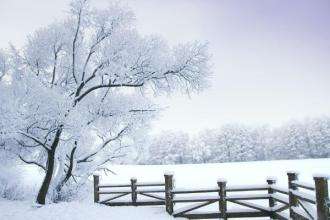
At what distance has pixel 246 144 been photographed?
299 feet

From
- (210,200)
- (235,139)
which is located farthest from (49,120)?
(235,139)

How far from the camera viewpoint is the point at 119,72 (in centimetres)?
1653

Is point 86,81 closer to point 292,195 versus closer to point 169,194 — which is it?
point 169,194

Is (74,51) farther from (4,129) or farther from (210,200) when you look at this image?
(210,200)

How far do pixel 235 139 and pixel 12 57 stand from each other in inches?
3067

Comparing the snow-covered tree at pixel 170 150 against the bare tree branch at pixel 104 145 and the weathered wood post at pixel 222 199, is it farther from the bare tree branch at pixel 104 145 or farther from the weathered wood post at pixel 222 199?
the weathered wood post at pixel 222 199

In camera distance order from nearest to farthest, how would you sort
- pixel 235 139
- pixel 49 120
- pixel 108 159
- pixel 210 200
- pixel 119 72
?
pixel 210 200, pixel 49 120, pixel 119 72, pixel 108 159, pixel 235 139

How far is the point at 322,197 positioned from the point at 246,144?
276 ft

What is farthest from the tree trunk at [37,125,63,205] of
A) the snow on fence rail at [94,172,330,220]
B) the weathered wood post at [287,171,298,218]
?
the weathered wood post at [287,171,298,218]

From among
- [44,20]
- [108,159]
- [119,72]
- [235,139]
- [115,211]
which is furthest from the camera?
[235,139]

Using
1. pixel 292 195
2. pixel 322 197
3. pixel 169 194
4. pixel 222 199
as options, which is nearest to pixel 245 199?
pixel 222 199

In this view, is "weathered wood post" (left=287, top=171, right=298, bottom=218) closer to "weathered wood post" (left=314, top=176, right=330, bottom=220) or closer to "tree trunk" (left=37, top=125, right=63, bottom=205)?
"weathered wood post" (left=314, top=176, right=330, bottom=220)

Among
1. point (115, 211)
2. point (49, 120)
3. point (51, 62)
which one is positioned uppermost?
point (51, 62)

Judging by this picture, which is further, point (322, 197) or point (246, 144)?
point (246, 144)
